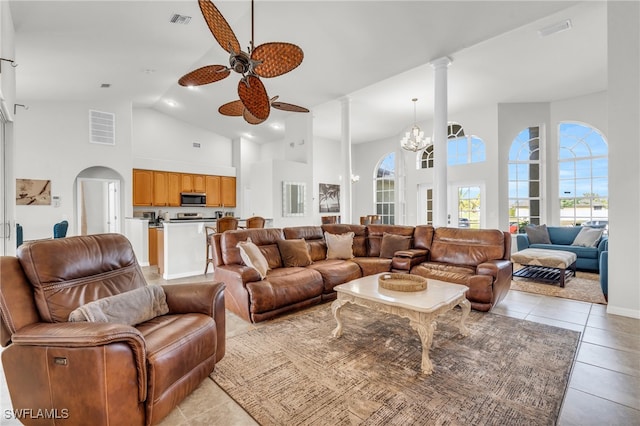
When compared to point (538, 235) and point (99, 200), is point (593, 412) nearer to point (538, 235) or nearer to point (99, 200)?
point (538, 235)

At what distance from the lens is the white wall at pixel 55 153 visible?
19.0 feet

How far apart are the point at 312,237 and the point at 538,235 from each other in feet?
15.9

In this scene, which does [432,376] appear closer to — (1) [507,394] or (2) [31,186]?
(1) [507,394]

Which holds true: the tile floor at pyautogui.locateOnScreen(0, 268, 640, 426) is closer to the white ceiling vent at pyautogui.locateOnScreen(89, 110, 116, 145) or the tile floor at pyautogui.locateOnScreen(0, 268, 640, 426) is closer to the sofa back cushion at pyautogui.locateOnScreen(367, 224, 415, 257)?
the sofa back cushion at pyautogui.locateOnScreen(367, 224, 415, 257)

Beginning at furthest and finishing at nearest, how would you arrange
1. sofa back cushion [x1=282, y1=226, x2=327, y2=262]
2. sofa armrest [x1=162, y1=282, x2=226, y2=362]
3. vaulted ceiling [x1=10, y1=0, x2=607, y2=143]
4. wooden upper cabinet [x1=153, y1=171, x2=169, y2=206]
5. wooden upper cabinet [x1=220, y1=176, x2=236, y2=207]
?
wooden upper cabinet [x1=220, y1=176, x2=236, y2=207]
wooden upper cabinet [x1=153, y1=171, x2=169, y2=206]
sofa back cushion [x1=282, y1=226, x2=327, y2=262]
vaulted ceiling [x1=10, y1=0, x2=607, y2=143]
sofa armrest [x1=162, y1=282, x2=226, y2=362]

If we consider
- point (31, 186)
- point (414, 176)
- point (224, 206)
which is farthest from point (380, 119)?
point (31, 186)

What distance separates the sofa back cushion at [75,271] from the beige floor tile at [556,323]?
3.79 metres

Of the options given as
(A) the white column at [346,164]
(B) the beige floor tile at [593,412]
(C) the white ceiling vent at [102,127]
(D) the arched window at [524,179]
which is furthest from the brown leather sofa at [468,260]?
(C) the white ceiling vent at [102,127]

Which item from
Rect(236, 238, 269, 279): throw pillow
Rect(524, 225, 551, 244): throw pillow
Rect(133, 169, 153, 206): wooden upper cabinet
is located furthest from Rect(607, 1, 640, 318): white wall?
Rect(133, 169, 153, 206): wooden upper cabinet

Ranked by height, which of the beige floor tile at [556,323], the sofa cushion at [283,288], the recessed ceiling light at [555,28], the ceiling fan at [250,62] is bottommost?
the beige floor tile at [556,323]

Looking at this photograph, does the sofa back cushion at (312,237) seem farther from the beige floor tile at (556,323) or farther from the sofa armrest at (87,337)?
the sofa armrest at (87,337)

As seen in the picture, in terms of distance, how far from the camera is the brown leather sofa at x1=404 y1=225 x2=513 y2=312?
3.39 m

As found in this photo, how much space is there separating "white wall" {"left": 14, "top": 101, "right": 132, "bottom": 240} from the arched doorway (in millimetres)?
308

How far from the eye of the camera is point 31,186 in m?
5.83
